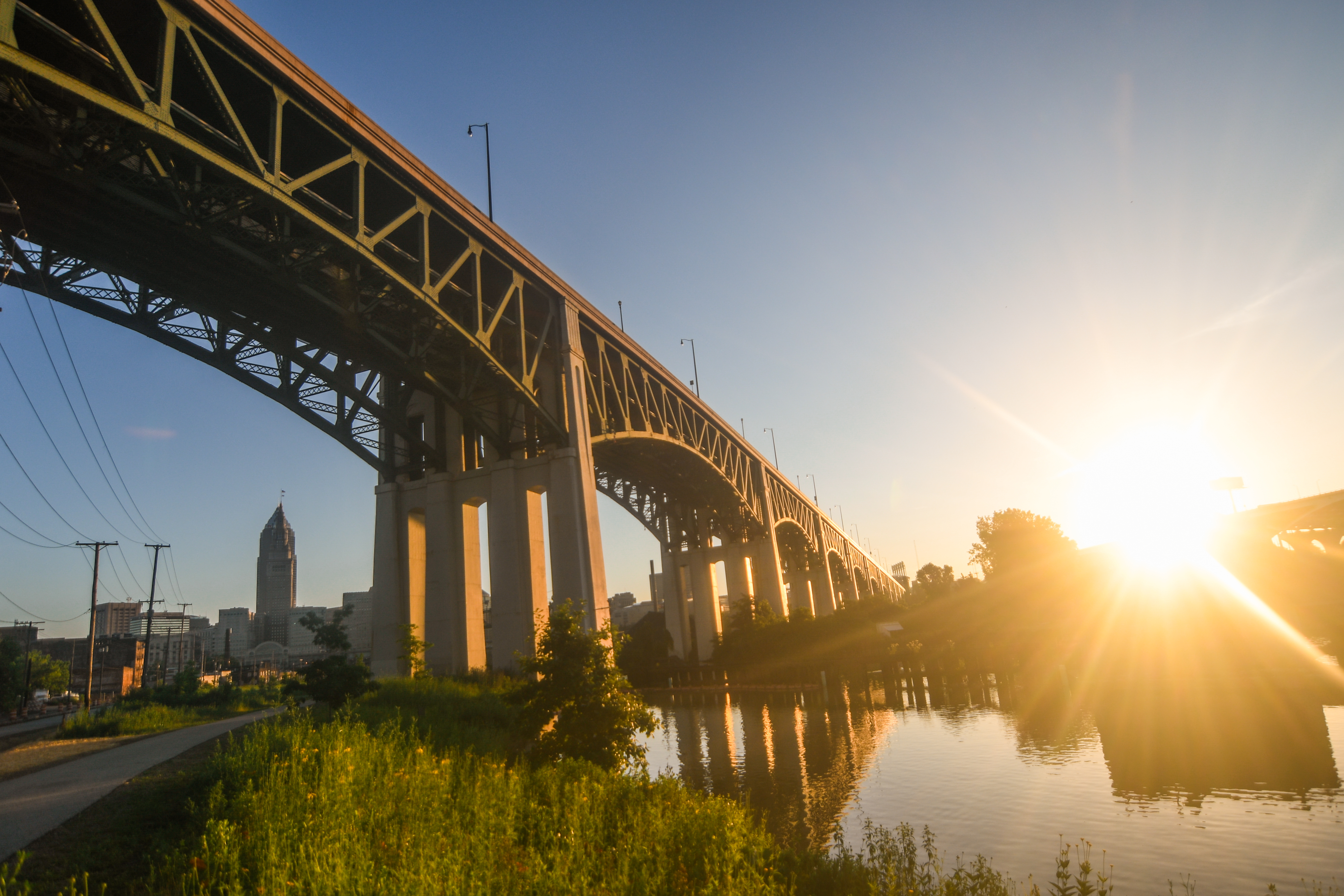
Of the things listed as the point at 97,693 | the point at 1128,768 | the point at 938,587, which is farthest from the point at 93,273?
the point at 938,587

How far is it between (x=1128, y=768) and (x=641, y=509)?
42645 millimetres

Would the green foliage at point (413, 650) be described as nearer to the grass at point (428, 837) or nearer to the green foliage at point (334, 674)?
the green foliage at point (334, 674)

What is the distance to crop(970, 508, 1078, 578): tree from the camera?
227 ft

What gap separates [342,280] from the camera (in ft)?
66.0

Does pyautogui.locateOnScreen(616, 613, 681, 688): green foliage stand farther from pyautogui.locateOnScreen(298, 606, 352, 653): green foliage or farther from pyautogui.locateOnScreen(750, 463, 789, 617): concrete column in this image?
pyautogui.locateOnScreen(298, 606, 352, 653): green foliage

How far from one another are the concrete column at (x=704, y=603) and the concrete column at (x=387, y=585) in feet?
125

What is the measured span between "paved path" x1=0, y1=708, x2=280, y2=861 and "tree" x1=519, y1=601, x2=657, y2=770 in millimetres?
6700

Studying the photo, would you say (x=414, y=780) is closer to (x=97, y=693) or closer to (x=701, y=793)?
(x=701, y=793)

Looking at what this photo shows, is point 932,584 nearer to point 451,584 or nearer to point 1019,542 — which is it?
point 1019,542

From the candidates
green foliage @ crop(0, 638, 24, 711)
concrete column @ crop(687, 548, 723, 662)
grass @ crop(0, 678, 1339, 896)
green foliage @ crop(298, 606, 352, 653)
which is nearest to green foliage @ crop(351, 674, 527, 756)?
grass @ crop(0, 678, 1339, 896)

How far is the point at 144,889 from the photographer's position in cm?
652

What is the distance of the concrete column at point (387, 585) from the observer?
2666 centimetres

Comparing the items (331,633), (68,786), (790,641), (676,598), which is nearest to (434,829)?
(68,786)

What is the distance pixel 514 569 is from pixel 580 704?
39.3 feet
